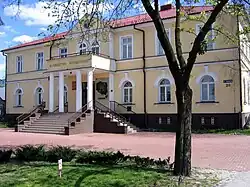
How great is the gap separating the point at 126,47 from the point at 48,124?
896 cm

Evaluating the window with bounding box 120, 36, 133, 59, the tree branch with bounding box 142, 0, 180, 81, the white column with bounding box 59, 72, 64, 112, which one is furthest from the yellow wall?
the tree branch with bounding box 142, 0, 180, 81

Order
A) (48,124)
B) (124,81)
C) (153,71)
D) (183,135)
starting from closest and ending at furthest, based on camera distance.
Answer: (183,135) < (48,124) < (153,71) < (124,81)

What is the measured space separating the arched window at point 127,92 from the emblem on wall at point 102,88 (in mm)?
1803

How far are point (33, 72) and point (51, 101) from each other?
21.9ft

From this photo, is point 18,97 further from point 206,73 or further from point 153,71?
point 206,73

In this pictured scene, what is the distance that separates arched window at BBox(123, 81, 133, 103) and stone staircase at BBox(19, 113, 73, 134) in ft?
15.4

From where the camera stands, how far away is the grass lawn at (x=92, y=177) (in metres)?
7.43

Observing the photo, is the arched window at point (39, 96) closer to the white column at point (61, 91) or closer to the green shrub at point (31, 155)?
the white column at point (61, 91)

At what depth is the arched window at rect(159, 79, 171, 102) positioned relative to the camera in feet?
82.9

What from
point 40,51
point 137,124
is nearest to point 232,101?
point 137,124

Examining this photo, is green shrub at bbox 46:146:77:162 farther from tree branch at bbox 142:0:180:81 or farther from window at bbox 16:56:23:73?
window at bbox 16:56:23:73

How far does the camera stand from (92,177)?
7.91 meters

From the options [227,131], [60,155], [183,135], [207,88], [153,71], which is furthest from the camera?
[153,71]

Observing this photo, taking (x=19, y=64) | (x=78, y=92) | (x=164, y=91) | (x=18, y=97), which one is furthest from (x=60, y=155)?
(x=19, y=64)
